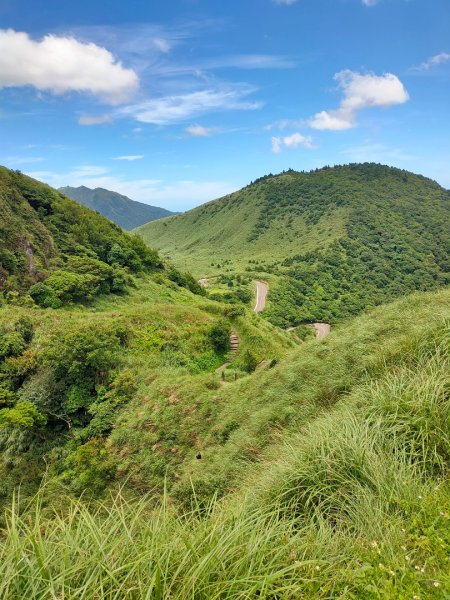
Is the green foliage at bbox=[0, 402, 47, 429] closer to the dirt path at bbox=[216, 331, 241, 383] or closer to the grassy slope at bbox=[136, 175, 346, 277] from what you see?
the dirt path at bbox=[216, 331, 241, 383]

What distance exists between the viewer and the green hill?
246ft

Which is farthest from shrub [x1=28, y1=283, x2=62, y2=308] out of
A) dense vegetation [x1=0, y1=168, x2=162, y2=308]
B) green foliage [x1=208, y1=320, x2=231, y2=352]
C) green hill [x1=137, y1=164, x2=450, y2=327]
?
green hill [x1=137, y1=164, x2=450, y2=327]

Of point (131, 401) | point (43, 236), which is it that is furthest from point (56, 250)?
point (131, 401)

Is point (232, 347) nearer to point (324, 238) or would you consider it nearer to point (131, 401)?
point (131, 401)

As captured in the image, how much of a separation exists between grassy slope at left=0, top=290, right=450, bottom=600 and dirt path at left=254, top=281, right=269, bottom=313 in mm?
54514

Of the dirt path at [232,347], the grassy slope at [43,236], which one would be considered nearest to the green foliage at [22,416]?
the dirt path at [232,347]

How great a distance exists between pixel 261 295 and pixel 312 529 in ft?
211

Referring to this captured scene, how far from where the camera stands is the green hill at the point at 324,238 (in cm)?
7494

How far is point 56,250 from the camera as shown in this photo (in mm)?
27312

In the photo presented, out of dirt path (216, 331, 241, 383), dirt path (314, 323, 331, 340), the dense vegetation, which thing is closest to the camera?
dirt path (216, 331, 241, 383)

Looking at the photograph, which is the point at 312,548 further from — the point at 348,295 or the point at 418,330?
the point at 348,295

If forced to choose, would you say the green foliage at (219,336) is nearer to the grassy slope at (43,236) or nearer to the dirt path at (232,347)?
the dirt path at (232,347)

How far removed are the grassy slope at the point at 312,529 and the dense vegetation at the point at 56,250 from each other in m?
20.3

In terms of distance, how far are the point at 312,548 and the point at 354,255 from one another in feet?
309
